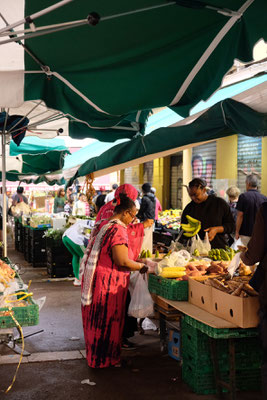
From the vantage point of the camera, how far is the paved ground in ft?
15.8

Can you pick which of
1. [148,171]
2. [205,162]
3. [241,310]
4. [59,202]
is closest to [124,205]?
[241,310]

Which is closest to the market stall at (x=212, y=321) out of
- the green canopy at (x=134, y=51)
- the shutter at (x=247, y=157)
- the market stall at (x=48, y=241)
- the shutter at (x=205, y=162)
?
the green canopy at (x=134, y=51)

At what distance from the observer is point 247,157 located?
1303cm

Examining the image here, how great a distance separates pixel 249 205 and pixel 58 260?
4.91 meters

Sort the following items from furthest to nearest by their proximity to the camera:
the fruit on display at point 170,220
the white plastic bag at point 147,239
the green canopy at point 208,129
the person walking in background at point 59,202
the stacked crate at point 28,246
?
the person walking in background at point 59,202
the stacked crate at point 28,246
the fruit on display at point 170,220
the white plastic bag at point 147,239
the green canopy at point 208,129

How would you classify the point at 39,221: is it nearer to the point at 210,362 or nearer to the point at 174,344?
the point at 174,344

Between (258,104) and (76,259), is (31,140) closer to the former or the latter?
(76,259)

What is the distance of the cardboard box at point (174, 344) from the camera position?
553cm

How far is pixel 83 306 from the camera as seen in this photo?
17.9 ft

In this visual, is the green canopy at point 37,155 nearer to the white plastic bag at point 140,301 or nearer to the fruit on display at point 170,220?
the fruit on display at point 170,220

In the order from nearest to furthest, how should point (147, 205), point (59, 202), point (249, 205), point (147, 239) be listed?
1. point (147, 239)
2. point (249, 205)
3. point (147, 205)
4. point (59, 202)

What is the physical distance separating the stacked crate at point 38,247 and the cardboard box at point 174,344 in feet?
25.7

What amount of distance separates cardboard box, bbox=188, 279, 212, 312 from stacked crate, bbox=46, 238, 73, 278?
6.57 metres

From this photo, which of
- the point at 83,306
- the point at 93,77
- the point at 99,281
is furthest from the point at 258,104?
the point at 83,306
